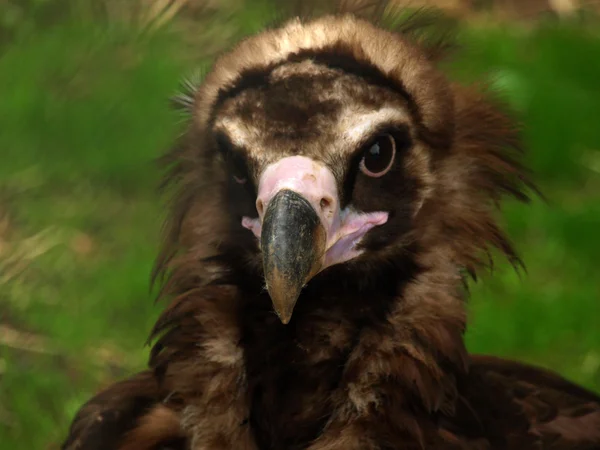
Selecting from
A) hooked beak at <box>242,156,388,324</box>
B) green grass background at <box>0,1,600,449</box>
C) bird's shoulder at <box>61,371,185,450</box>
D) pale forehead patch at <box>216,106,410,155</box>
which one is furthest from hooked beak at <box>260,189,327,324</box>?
green grass background at <box>0,1,600,449</box>

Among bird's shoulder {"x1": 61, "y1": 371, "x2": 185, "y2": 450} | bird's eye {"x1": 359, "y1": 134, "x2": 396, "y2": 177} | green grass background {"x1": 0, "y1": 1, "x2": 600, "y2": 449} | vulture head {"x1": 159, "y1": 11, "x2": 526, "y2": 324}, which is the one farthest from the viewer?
green grass background {"x1": 0, "y1": 1, "x2": 600, "y2": 449}

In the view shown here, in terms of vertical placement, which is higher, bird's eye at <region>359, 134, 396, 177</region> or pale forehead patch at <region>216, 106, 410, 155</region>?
pale forehead patch at <region>216, 106, 410, 155</region>

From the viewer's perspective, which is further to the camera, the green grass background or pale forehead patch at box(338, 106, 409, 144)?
the green grass background

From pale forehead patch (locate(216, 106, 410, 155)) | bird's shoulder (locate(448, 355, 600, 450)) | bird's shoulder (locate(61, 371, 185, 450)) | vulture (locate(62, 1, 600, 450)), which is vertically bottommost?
bird's shoulder (locate(448, 355, 600, 450))

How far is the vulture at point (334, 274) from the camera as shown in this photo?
9.02 ft

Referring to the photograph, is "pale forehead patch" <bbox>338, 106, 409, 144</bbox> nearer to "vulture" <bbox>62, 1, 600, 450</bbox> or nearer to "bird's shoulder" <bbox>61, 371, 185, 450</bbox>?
"vulture" <bbox>62, 1, 600, 450</bbox>

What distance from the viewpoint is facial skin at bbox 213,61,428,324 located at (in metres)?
2.56

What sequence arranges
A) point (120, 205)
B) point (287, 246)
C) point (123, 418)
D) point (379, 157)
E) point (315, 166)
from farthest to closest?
point (120, 205) → point (123, 418) → point (379, 157) → point (315, 166) → point (287, 246)

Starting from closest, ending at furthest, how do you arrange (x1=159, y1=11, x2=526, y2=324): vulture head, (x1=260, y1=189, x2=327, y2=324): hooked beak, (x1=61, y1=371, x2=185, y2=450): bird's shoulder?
(x1=260, y1=189, x2=327, y2=324): hooked beak, (x1=159, y1=11, x2=526, y2=324): vulture head, (x1=61, y1=371, x2=185, y2=450): bird's shoulder

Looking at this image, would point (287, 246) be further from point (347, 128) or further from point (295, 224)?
point (347, 128)

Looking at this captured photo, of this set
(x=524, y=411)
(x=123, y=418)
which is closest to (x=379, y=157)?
(x=524, y=411)

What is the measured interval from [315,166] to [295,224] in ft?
0.59

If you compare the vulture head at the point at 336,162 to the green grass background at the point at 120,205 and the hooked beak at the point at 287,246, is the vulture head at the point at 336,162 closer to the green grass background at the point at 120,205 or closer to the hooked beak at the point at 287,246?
the hooked beak at the point at 287,246

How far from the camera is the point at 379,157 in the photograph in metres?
2.82
